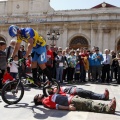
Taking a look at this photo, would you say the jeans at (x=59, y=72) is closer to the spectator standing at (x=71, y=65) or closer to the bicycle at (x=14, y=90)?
the spectator standing at (x=71, y=65)

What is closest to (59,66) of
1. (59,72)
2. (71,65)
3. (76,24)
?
(59,72)

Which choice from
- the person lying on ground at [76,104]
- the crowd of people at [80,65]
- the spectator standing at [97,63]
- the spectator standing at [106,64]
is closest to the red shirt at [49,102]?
the person lying on ground at [76,104]

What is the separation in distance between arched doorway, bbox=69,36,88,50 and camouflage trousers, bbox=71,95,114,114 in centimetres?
2271

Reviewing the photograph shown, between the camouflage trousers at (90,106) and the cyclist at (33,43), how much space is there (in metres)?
1.28

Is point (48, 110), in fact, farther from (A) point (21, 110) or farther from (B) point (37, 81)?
(B) point (37, 81)

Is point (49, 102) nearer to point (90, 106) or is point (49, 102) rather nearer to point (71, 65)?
point (90, 106)

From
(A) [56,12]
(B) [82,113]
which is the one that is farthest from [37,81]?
(A) [56,12]

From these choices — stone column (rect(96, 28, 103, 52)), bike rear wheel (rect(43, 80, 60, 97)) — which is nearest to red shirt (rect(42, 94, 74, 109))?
bike rear wheel (rect(43, 80, 60, 97))

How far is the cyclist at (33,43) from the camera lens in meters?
5.07

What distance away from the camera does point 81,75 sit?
448 inches

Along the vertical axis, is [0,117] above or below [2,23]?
below

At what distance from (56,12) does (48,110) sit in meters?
25.3

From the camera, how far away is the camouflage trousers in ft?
14.6

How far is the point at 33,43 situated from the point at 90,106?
2012 millimetres
